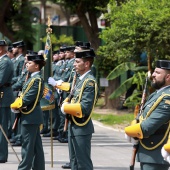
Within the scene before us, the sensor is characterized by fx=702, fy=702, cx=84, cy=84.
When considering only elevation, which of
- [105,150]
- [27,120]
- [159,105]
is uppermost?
[159,105]

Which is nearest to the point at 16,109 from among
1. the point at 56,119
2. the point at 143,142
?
the point at 143,142

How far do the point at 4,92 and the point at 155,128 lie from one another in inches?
220

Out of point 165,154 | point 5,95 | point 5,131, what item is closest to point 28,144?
point 5,131

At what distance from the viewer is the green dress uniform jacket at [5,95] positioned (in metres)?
12.3

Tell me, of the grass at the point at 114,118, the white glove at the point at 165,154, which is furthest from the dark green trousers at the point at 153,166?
the grass at the point at 114,118

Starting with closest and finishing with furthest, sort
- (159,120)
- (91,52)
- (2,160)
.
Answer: (159,120), (91,52), (2,160)

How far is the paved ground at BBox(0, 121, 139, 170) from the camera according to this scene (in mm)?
12082

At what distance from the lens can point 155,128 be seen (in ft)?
24.5

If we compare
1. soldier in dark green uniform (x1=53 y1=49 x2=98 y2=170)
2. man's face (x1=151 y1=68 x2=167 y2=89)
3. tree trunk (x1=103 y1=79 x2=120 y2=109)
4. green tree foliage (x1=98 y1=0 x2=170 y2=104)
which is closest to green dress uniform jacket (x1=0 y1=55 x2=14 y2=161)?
soldier in dark green uniform (x1=53 y1=49 x2=98 y2=170)

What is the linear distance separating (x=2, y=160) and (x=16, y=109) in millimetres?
2072

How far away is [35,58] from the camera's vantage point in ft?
34.7

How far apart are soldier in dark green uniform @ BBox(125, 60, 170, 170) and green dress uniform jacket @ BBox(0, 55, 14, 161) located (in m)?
5.02

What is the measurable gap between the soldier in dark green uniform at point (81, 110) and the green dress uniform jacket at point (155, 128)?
161 centimetres

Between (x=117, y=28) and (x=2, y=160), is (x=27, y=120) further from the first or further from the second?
(x=117, y=28)
